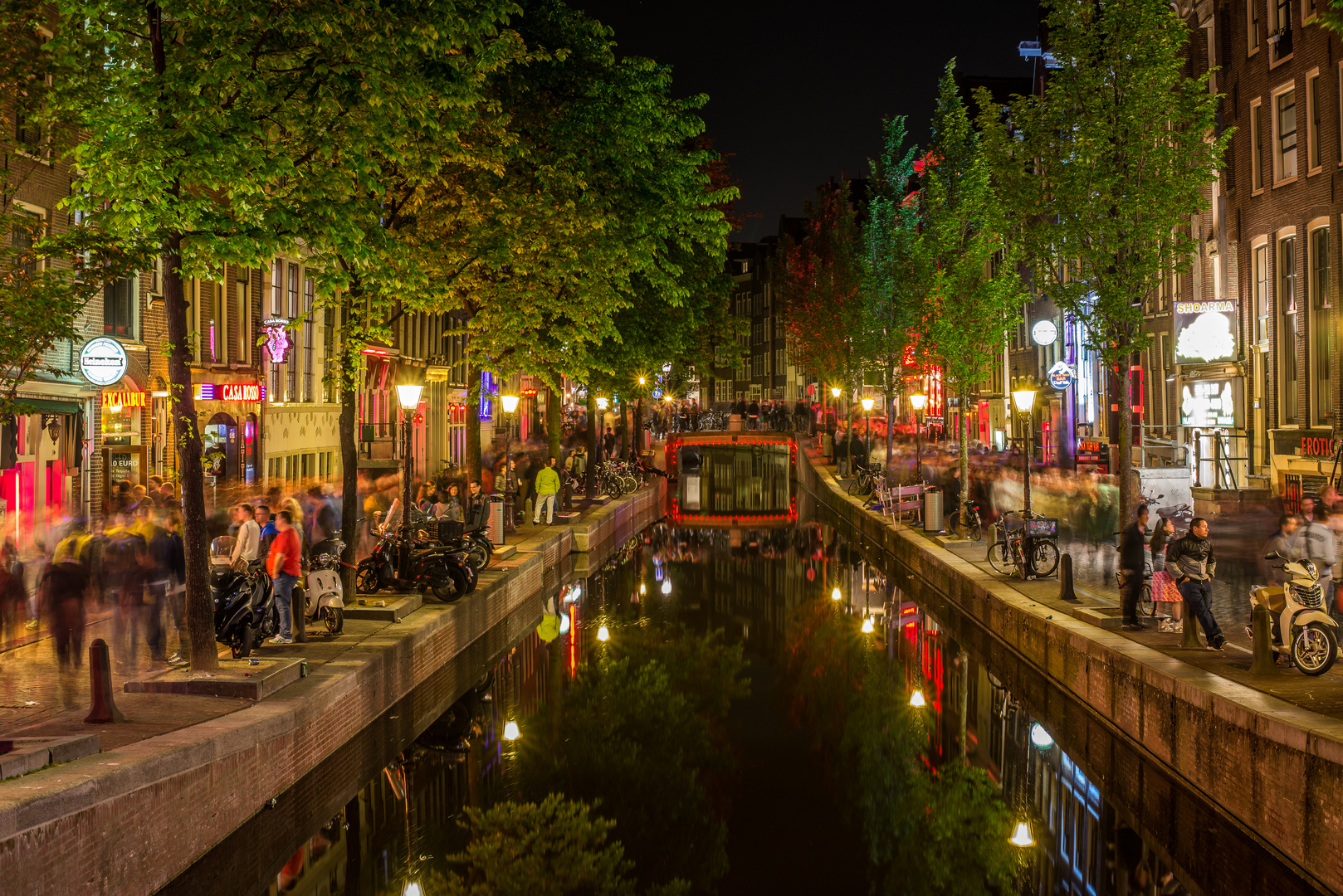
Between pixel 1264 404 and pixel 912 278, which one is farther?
pixel 912 278

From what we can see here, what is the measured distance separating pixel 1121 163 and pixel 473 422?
14664mm

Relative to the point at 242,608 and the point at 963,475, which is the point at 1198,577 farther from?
the point at 963,475

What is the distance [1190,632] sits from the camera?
13.1 metres

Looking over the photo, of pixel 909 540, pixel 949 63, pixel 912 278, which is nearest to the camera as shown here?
pixel 909 540

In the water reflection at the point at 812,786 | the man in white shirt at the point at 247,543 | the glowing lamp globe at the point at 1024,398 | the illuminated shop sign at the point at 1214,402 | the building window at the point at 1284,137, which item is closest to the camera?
the water reflection at the point at 812,786

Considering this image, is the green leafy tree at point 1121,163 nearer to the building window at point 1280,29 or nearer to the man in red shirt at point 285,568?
the man in red shirt at point 285,568

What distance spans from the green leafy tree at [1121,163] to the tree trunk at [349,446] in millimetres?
9917

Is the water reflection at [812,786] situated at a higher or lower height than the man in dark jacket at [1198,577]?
lower

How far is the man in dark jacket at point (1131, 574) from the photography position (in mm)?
14727

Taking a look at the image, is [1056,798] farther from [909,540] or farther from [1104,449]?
[1104,449]

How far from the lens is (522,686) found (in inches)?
647

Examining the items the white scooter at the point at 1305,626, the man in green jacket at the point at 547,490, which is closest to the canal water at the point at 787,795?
the white scooter at the point at 1305,626

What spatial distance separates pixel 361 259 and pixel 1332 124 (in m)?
24.5

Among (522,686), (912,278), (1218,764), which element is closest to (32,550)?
(522,686)
